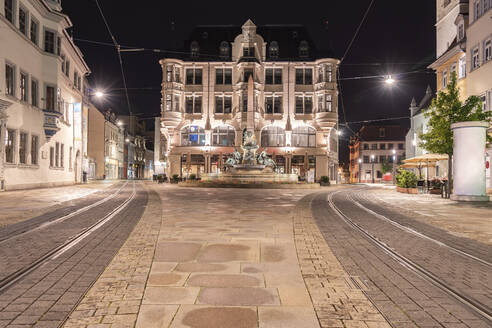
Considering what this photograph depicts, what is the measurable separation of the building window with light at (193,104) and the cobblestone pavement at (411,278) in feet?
152

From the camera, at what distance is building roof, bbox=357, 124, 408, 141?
90200 mm

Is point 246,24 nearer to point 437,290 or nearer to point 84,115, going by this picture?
point 84,115

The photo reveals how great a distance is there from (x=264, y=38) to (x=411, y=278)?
54.2 meters

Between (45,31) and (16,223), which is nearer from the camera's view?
(16,223)

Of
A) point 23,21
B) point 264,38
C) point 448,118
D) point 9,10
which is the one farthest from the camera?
point 264,38

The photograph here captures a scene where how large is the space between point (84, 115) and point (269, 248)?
127 feet

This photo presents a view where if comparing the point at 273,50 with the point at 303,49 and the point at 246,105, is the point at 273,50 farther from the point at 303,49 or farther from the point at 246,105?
the point at 246,105

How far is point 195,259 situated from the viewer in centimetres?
593

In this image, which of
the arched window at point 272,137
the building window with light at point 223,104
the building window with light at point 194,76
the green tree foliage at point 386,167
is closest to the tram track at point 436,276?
the arched window at point 272,137

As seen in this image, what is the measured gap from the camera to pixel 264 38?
183 feet

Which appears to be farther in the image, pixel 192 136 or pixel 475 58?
pixel 192 136

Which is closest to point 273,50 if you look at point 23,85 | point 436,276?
point 23,85

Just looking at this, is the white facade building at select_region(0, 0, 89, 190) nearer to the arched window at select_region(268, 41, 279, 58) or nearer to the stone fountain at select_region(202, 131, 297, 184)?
the stone fountain at select_region(202, 131, 297, 184)

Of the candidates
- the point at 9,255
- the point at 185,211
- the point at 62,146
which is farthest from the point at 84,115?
the point at 9,255
